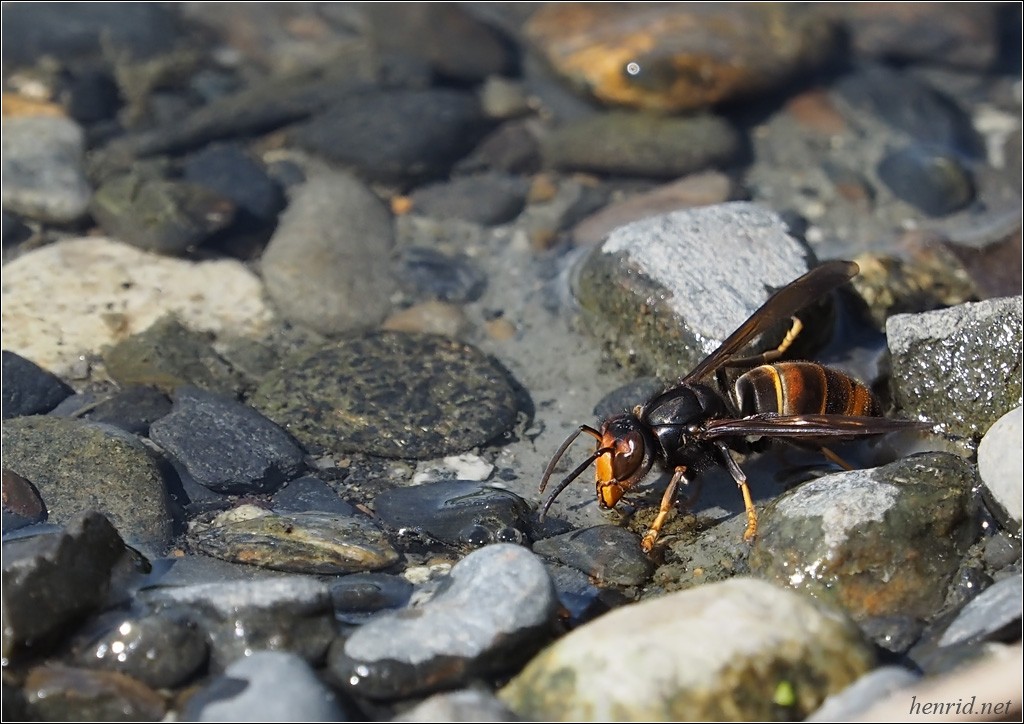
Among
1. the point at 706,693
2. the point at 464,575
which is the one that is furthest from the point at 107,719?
the point at 706,693

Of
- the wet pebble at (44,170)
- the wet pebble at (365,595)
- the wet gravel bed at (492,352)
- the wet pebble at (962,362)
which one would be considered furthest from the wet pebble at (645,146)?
the wet pebble at (365,595)

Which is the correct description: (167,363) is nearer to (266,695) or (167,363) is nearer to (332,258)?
(332,258)

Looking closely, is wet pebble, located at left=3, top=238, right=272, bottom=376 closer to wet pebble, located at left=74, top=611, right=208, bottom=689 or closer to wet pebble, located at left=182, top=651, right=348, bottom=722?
wet pebble, located at left=74, top=611, right=208, bottom=689

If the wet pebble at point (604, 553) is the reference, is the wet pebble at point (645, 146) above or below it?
above

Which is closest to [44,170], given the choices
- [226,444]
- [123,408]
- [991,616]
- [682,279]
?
[123,408]

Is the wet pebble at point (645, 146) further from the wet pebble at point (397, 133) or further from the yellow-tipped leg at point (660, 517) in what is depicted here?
the yellow-tipped leg at point (660, 517)

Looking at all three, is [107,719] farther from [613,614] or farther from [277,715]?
[613,614]

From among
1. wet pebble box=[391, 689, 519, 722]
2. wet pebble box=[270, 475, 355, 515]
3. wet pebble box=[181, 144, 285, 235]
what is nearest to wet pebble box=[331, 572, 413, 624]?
wet pebble box=[270, 475, 355, 515]
